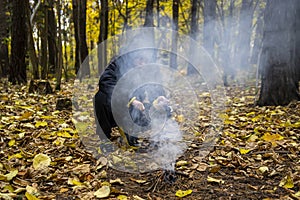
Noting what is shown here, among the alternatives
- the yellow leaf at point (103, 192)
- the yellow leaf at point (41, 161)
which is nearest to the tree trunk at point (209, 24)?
the yellow leaf at point (41, 161)

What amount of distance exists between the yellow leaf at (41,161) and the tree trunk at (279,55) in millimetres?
3849

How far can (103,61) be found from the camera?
14.9 metres

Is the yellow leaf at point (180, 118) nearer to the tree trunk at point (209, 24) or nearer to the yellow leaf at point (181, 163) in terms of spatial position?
the yellow leaf at point (181, 163)

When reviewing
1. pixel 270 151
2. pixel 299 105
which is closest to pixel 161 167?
pixel 270 151

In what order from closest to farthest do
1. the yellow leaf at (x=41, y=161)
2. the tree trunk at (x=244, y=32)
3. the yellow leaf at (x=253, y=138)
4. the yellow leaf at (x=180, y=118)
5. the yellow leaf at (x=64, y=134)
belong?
the yellow leaf at (x=41, y=161) < the yellow leaf at (x=253, y=138) < the yellow leaf at (x=64, y=134) < the yellow leaf at (x=180, y=118) < the tree trunk at (x=244, y=32)

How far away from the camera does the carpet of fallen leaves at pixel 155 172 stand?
105 inches

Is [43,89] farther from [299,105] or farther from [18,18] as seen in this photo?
[299,105]

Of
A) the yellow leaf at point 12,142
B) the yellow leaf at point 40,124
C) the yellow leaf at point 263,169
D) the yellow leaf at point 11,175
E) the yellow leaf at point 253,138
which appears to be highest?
the yellow leaf at point 40,124

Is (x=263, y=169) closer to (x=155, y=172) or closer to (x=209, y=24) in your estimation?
(x=155, y=172)

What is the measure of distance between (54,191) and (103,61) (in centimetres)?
1249

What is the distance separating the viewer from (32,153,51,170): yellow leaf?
10.3 ft

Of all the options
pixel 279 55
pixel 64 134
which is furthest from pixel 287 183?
pixel 279 55

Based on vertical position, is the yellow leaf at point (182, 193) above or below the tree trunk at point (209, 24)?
below

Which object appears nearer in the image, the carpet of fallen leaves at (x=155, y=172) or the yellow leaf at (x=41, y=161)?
the carpet of fallen leaves at (x=155, y=172)
